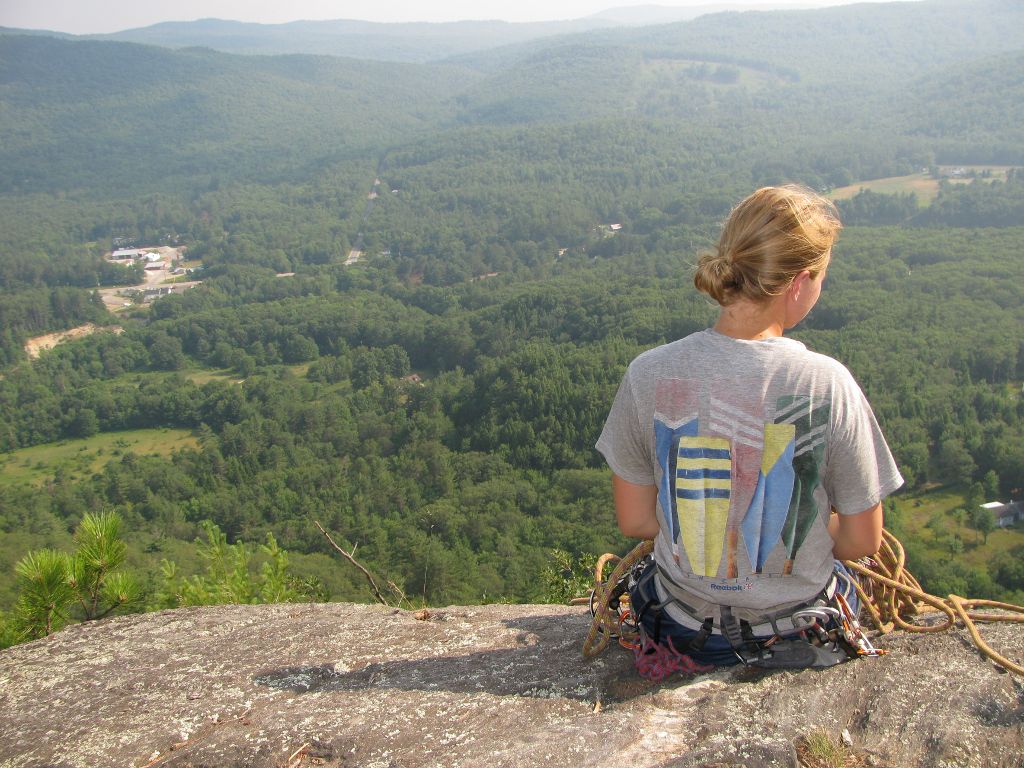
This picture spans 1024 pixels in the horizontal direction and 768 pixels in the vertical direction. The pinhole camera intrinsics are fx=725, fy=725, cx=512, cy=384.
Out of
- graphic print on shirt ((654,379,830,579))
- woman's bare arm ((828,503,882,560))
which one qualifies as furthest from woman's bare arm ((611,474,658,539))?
woman's bare arm ((828,503,882,560))

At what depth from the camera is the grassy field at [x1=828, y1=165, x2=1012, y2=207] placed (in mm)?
88625

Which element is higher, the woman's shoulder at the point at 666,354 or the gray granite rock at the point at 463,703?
the woman's shoulder at the point at 666,354

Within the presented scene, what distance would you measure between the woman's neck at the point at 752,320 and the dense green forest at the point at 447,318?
233 mm

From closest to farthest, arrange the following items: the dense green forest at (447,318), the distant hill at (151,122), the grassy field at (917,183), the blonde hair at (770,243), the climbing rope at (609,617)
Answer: the blonde hair at (770,243) → the climbing rope at (609,617) → the dense green forest at (447,318) → the grassy field at (917,183) → the distant hill at (151,122)

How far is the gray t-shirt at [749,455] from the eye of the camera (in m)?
2.17

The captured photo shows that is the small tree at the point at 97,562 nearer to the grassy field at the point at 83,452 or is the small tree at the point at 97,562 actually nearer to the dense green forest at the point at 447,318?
the dense green forest at the point at 447,318

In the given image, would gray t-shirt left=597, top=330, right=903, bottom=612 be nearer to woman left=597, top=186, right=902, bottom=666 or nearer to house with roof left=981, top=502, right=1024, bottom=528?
woman left=597, top=186, right=902, bottom=666

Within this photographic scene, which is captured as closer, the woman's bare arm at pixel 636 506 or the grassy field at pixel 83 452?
the woman's bare arm at pixel 636 506

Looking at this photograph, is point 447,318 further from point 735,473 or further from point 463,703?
point 735,473

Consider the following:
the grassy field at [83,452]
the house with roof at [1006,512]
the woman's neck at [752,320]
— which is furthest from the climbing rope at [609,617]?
the grassy field at [83,452]

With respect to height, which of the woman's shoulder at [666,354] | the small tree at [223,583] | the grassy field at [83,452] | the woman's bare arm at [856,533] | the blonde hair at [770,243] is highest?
the blonde hair at [770,243]

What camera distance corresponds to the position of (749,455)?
2227mm

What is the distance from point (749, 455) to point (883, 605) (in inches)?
44.6

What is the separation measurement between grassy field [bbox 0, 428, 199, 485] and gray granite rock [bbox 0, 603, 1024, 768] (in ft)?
151
